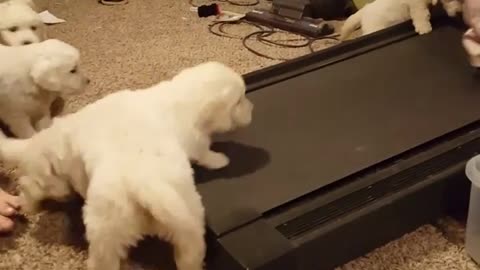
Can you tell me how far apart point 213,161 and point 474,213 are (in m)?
0.53

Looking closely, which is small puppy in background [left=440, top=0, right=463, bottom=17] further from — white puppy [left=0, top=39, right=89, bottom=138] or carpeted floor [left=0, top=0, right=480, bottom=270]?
white puppy [left=0, top=39, right=89, bottom=138]

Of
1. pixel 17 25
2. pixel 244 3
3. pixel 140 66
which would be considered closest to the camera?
pixel 17 25

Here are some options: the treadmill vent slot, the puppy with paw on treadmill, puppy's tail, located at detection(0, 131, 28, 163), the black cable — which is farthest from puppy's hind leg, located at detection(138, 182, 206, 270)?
the black cable

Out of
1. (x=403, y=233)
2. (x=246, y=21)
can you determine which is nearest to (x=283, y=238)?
(x=403, y=233)

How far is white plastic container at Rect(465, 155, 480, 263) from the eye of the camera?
137cm

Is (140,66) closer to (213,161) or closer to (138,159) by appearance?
(213,161)

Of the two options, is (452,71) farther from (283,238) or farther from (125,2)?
(125,2)

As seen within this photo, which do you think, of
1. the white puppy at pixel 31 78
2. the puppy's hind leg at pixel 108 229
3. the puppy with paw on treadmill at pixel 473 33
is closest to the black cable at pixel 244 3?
the puppy with paw on treadmill at pixel 473 33

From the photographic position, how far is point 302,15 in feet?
8.22

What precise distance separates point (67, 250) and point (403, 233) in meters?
0.71

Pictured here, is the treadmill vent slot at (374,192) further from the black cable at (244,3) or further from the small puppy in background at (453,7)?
the black cable at (244,3)

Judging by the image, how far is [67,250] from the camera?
1.50m

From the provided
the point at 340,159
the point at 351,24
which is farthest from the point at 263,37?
the point at 340,159

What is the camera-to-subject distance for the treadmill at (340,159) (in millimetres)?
1322
